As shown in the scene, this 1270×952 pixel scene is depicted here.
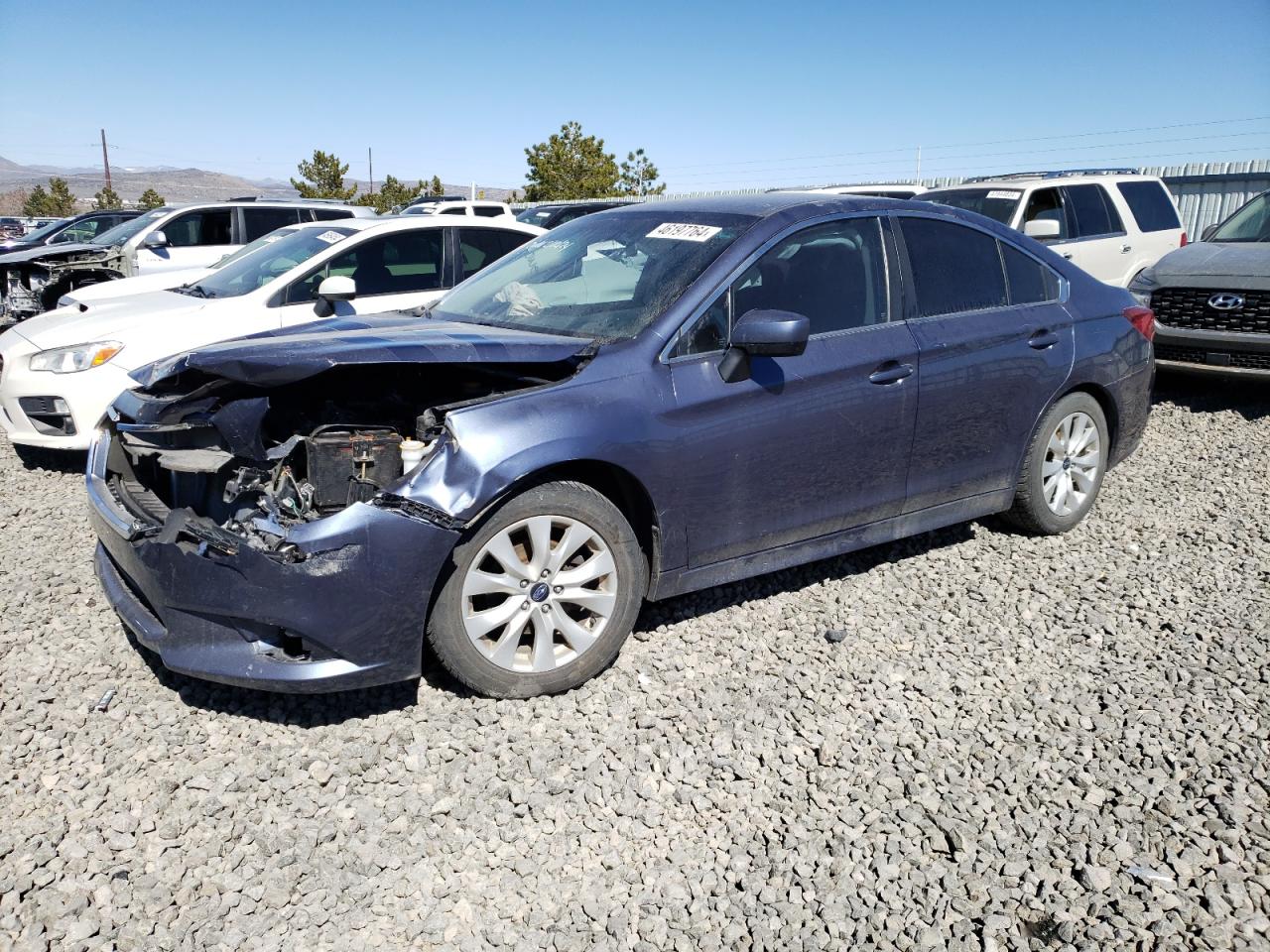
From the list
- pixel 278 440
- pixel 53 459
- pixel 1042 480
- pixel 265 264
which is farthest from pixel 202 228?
pixel 1042 480

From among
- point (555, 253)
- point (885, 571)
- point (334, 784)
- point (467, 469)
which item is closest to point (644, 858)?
point (334, 784)

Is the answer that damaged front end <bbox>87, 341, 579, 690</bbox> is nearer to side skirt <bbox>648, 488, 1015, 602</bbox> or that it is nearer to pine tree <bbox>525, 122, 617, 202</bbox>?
side skirt <bbox>648, 488, 1015, 602</bbox>

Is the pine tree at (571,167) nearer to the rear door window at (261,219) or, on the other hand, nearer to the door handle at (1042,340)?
the rear door window at (261,219)

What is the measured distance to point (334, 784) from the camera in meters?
3.18

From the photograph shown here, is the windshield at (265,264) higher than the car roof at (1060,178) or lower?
lower

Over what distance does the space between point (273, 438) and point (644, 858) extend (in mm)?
2070

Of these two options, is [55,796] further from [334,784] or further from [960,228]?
→ [960,228]

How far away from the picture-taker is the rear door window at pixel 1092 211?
34.5 ft

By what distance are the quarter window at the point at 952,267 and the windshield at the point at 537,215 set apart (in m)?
13.3

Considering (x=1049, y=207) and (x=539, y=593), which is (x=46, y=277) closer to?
(x=539, y=593)

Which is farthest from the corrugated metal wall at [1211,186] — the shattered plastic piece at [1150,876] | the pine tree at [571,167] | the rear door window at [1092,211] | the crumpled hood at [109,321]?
the pine tree at [571,167]

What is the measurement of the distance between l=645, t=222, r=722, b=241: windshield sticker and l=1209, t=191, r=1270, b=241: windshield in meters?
6.94

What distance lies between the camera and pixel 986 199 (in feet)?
35.0

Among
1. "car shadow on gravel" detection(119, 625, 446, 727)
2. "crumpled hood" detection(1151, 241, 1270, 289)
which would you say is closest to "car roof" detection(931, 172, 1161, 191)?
"crumpled hood" detection(1151, 241, 1270, 289)
